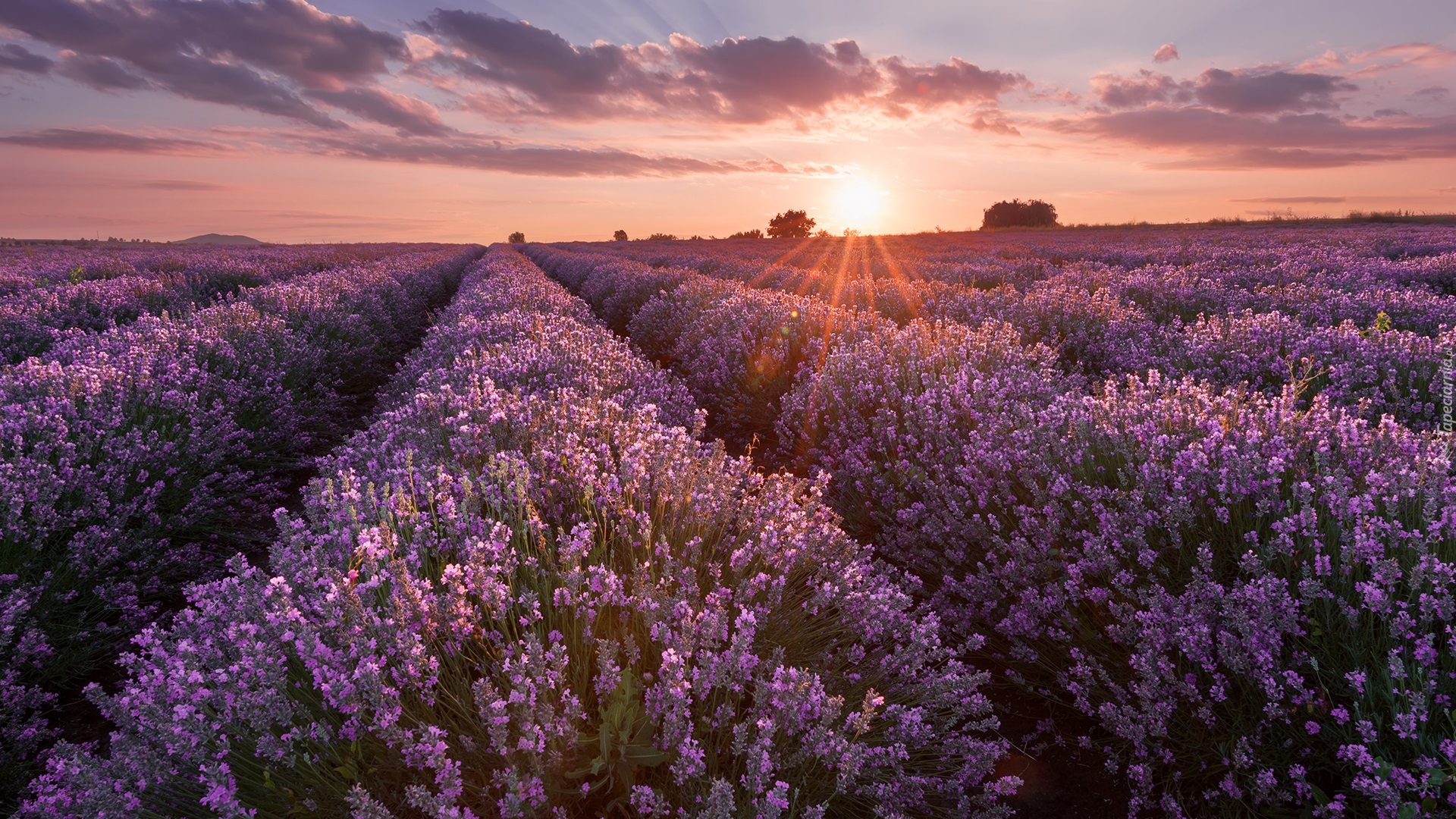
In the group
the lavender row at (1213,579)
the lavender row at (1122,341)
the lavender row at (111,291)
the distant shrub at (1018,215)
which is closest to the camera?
the lavender row at (1213,579)

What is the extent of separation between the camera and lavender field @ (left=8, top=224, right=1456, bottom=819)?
1.88 meters

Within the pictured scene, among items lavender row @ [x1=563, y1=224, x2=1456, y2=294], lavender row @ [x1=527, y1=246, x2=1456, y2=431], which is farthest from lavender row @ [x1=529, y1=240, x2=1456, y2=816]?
lavender row @ [x1=563, y1=224, x2=1456, y2=294]

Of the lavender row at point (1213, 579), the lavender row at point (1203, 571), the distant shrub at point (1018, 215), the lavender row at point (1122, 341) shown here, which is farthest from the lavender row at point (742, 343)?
the distant shrub at point (1018, 215)

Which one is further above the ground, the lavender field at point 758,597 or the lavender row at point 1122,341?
the lavender row at point 1122,341

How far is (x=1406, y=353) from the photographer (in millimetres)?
4750

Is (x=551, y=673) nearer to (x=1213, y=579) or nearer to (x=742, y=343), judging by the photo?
(x=1213, y=579)

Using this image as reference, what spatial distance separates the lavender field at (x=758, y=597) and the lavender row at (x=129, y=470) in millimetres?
33

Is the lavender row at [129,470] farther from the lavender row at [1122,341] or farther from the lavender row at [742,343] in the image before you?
the lavender row at [1122,341]

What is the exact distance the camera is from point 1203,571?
2.64 m

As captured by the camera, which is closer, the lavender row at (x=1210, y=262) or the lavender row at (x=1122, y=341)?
the lavender row at (x=1122, y=341)

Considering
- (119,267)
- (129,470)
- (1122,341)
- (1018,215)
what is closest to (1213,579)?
(1122,341)

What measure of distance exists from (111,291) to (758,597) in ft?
47.3

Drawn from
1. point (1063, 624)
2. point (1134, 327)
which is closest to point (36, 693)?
point (1063, 624)

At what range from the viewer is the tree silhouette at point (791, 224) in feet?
249
